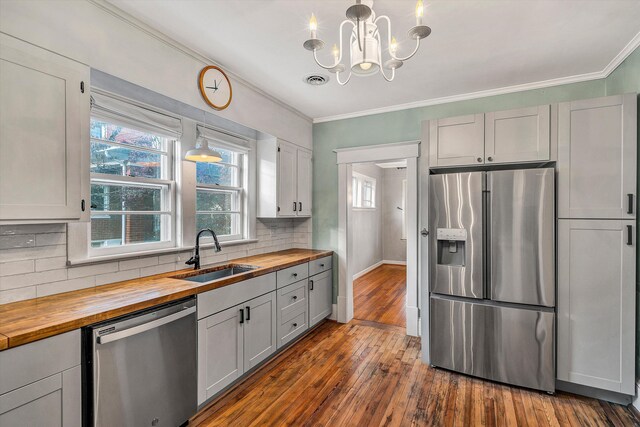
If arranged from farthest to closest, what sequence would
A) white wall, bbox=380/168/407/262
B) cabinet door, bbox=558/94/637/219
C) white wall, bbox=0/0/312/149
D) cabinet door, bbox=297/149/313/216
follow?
white wall, bbox=380/168/407/262 → cabinet door, bbox=297/149/313/216 → cabinet door, bbox=558/94/637/219 → white wall, bbox=0/0/312/149

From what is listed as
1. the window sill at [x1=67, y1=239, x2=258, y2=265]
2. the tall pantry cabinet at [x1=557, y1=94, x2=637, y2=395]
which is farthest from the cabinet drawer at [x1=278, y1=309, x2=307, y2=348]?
the tall pantry cabinet at [x1=557, y1=94, x2=637, y2=395]

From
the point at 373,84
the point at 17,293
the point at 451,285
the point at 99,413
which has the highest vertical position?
the point at 373,84

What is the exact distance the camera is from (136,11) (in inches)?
77.7

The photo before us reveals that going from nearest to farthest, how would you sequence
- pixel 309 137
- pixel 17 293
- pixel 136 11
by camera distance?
pixel 17 293
pixel 136 11
pixel 309 137

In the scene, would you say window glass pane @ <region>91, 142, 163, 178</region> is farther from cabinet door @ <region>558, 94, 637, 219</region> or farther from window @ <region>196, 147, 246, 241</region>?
cabinet door @ <region>558, 94, 637, 219</region>

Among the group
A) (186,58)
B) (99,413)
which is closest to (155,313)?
(99,413)

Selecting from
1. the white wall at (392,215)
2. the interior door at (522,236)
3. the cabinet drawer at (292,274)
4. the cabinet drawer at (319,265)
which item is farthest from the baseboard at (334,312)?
the white wall at (392,215)

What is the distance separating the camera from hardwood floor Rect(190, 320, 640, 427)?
211 centimetres

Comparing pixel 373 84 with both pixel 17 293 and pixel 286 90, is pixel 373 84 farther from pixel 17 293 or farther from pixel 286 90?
pixel 17 293

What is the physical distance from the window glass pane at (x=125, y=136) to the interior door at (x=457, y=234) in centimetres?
240

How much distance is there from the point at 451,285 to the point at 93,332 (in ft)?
8.48

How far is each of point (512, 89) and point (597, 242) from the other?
67.2 inches

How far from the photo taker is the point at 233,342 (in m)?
2.38

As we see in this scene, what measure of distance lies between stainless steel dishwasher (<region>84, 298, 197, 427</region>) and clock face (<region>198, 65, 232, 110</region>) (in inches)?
63.8
